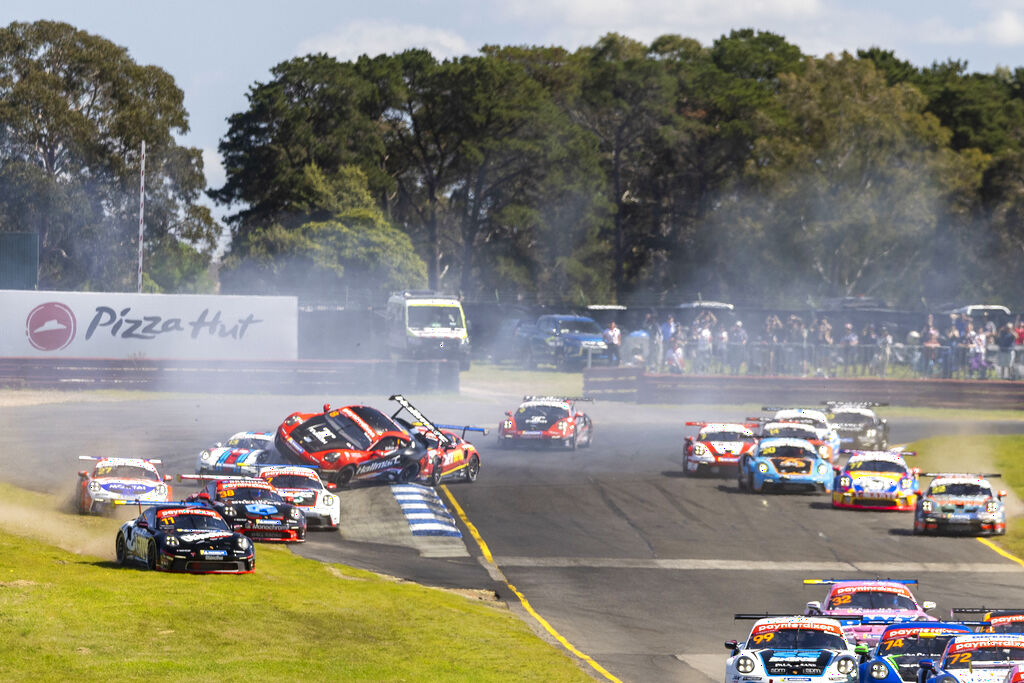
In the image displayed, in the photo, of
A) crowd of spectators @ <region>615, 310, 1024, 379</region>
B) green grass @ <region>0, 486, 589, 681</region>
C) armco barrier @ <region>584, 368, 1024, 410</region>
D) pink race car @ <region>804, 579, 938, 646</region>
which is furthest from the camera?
crowd of spectators @ <region>615, 310, 1024, 379</region>

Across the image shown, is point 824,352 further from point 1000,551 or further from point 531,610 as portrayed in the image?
point 531,610

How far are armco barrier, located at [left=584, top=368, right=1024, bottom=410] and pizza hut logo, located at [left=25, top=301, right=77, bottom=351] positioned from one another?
1965 cm

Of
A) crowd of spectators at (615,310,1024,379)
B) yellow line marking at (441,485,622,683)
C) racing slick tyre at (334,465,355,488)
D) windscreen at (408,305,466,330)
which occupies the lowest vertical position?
yellow line marking at (441,485,622,683)

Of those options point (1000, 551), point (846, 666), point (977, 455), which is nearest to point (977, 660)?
point (846, 666)

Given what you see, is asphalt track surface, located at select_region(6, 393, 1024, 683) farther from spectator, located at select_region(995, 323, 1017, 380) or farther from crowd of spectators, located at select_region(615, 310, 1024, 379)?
spectator, located at select_region(995, 323, 1017, 380)

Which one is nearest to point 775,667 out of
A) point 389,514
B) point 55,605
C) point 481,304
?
point 55,605

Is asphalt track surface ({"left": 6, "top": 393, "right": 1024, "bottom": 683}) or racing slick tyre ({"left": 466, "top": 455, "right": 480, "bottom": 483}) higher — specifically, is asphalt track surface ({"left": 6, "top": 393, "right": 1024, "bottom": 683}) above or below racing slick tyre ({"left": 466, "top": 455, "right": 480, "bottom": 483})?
below

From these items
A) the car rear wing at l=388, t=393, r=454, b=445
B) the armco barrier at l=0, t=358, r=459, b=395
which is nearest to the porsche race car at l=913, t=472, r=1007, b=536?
the car rear wing at l=388, t=393, r=454, b=445

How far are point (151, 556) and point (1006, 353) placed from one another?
4186 cm

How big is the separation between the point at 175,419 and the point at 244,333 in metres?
9.89

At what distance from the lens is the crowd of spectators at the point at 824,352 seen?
57625 millimetres

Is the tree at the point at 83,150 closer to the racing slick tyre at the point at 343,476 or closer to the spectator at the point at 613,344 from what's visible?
the spectator at the point at 613,344

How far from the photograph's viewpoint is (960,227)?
272 feet

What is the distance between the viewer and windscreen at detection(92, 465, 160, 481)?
3275 cm
